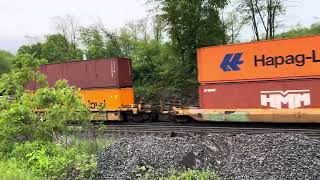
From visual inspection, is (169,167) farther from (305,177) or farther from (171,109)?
(171,109)

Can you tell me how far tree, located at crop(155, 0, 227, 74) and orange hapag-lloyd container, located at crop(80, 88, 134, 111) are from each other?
352 inches

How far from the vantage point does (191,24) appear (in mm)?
30156

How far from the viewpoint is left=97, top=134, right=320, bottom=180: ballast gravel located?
7.78 meters

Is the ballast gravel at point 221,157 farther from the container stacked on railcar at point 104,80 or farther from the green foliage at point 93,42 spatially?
the green foliage at point 93,42

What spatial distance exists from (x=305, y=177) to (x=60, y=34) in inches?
1745

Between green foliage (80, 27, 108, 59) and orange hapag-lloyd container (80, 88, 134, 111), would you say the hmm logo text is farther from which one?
green foliage (80, 27, 108, 59)

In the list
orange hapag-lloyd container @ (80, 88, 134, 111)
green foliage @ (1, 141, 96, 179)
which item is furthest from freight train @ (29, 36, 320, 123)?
green foliage @ (1, 141, 96, 179)

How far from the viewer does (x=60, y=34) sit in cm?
4925

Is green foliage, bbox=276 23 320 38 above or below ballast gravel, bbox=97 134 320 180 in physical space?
above

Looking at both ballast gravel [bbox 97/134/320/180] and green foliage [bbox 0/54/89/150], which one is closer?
ballast gravel [bbox 97/134/320/180]

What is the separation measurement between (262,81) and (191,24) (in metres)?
13.6

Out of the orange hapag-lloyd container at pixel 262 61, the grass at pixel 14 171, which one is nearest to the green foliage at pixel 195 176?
the grass at pixel 14 171

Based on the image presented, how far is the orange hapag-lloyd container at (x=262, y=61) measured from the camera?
16.3 m

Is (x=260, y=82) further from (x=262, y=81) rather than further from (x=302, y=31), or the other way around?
(x=302, y=31)
